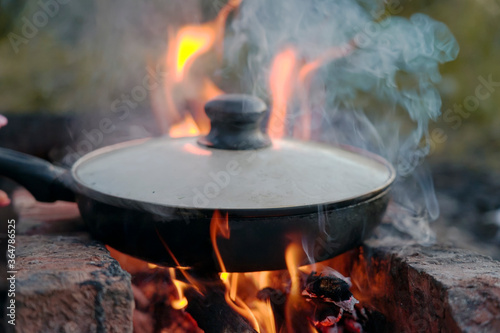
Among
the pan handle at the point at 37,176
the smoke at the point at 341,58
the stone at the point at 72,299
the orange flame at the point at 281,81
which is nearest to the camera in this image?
the stone at the point at 72,299

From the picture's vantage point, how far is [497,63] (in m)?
4.10

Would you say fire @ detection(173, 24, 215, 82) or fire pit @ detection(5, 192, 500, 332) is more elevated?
fire @ detection(173, 24, 215, 82)

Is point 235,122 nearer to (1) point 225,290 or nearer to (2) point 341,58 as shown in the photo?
(1) point 225,290

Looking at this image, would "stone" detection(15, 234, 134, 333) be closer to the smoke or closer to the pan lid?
the pan lid

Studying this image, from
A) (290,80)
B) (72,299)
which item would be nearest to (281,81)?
(290,80)

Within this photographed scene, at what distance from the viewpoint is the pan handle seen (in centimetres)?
150

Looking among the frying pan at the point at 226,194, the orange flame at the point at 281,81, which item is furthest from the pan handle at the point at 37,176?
the orange flame at the point at 281,81

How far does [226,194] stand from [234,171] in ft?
0.51

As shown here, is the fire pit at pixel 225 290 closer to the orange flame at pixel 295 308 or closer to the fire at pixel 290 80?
the orange flame at pixel 295 308

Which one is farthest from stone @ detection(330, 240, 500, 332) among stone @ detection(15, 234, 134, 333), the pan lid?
stone @ detection(15, 234, 134, 333)

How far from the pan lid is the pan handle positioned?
80 mm

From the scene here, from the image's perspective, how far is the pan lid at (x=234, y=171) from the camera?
4.03 feet

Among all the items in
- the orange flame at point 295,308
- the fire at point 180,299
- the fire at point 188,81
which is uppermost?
the fire at point 188,81

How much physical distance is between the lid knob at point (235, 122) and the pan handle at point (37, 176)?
508mm
